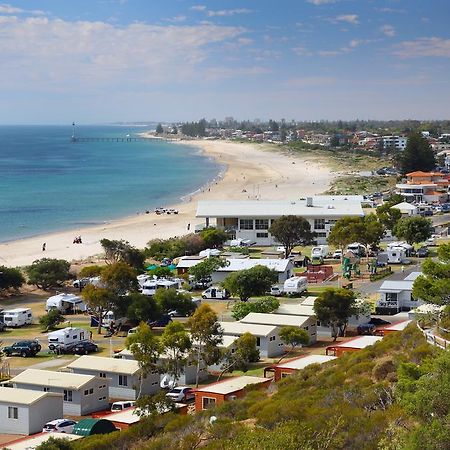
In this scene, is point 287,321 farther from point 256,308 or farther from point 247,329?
point 256,308

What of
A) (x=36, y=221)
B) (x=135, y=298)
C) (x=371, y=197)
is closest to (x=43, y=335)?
(x=135, y=298)

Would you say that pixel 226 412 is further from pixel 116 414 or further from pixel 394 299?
pixel 394 299

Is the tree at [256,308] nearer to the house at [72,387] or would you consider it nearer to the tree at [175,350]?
the tree at [175,350]

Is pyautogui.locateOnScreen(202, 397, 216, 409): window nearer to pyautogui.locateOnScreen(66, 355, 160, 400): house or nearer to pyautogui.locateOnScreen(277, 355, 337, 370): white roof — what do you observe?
pyautogui.locateOnScreen(66, 355, 160, 400): house

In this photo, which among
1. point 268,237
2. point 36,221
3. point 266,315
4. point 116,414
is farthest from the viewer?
point 36,221

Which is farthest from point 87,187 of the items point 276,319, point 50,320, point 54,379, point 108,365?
point 54,379
